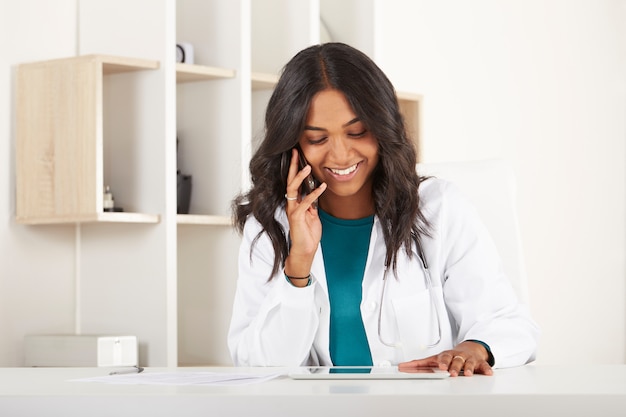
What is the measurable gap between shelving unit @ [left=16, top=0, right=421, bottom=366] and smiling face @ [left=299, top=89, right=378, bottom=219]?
92 cm

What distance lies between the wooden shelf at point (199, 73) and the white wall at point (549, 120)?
1.19 meters

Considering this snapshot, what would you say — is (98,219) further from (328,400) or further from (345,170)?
(328,400)

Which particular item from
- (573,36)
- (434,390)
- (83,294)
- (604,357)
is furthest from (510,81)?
(434,390)

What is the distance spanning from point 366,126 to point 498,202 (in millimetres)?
367

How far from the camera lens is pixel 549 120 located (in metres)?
4.80

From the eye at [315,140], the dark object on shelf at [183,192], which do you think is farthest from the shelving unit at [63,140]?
the eye at [315,140]

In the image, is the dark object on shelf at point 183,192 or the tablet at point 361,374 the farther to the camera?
the dark object on shelf at point 183,192

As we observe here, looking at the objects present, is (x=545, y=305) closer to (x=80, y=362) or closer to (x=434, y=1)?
(x=434, y=1)

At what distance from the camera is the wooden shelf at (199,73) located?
2852mm

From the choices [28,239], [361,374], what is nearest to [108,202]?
[28,239]

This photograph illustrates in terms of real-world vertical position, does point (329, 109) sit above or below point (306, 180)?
above

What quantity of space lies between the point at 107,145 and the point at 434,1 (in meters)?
1.84

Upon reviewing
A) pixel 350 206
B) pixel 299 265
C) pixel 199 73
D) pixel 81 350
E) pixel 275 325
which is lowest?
pixel 81 350

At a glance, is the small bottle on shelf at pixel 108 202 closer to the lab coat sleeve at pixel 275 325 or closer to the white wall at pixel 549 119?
the lab coat sleeve at pixel 275 325
